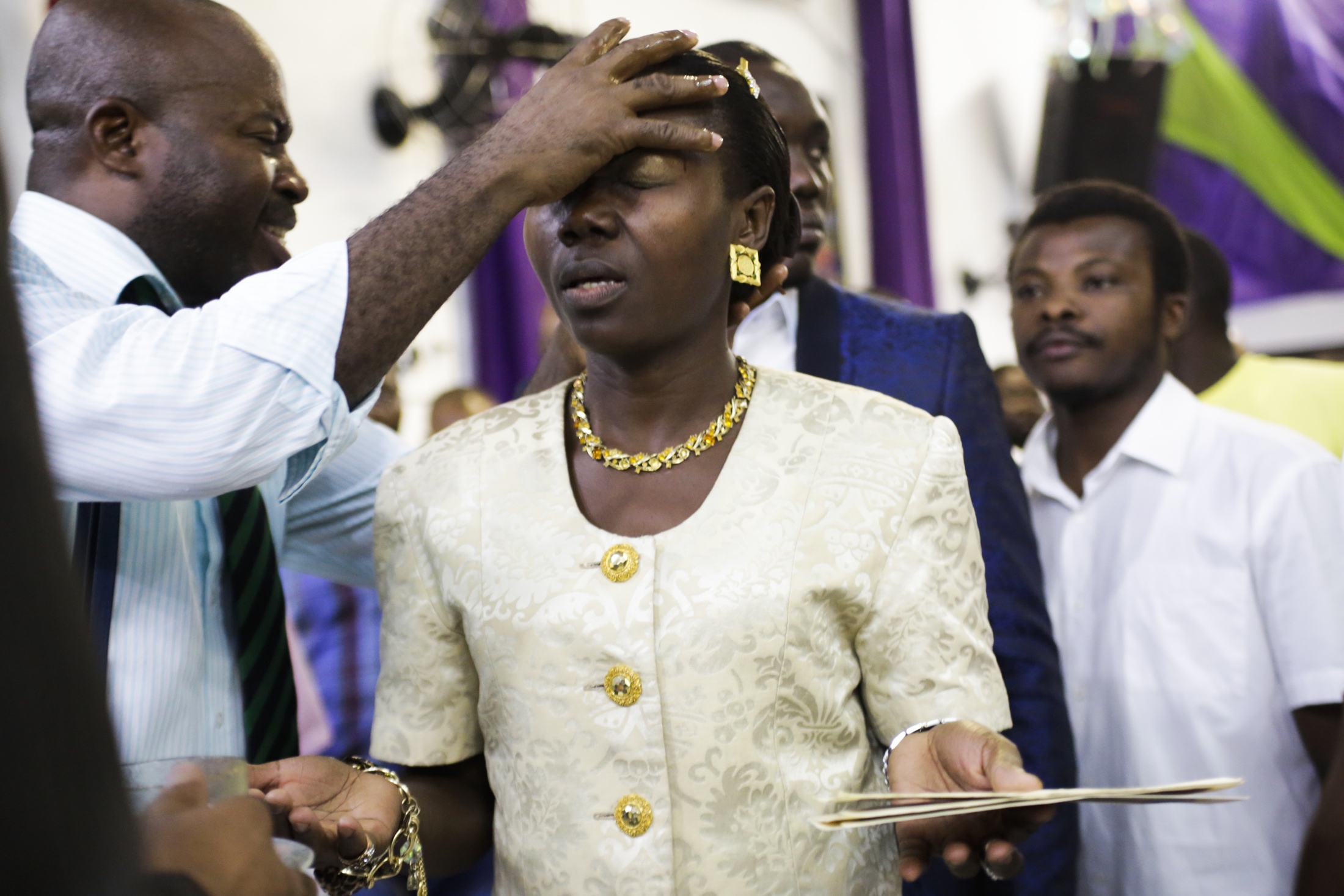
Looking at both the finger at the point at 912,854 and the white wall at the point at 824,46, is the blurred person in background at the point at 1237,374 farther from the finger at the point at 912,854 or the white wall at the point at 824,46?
the white wall at the point at 824,46

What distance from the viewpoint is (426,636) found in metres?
1.32

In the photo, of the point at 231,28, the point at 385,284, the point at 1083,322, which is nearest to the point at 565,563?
the point at 385,284

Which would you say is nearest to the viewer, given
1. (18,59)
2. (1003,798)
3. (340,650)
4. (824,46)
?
(1003,798)

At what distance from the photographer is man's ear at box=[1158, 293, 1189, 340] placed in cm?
250

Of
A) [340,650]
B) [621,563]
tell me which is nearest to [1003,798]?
[621,563]

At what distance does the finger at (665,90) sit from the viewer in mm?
1244

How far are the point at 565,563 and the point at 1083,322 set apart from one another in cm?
149

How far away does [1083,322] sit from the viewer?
2381 mm

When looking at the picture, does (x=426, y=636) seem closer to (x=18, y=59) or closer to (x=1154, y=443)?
(x=1154, y=443)

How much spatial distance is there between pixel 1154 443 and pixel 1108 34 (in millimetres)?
5813

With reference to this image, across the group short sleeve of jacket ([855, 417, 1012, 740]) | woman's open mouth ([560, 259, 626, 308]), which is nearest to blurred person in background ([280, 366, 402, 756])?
woman's open mouth ([560, 259, 626, 308])

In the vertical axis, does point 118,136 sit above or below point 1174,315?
above

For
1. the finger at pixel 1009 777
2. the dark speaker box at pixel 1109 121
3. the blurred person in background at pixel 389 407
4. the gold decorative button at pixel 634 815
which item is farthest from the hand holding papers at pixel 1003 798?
the dark speaker box at pixel 1109 121

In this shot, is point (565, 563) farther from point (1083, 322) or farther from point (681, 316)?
point (1083, 322)
